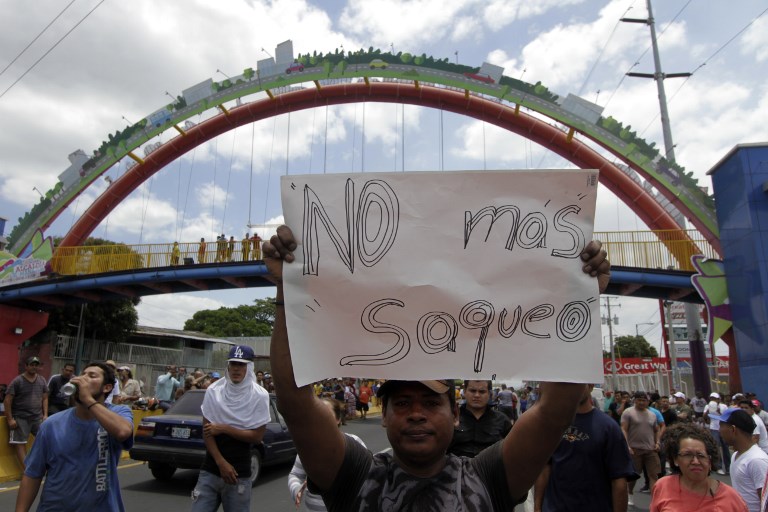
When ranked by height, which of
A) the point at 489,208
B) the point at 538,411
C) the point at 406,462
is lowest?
the point at 406,462

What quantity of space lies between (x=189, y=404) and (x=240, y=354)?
488 centimetres

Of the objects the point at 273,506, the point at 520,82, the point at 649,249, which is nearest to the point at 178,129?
the point at 520,82

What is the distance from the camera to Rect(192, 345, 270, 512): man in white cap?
4.16 m

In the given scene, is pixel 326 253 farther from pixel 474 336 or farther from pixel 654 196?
pixel 654 196

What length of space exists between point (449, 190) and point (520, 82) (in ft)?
77.1

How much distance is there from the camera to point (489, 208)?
202 centimetres

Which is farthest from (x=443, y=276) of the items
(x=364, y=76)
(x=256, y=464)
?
(x=364, y=76)

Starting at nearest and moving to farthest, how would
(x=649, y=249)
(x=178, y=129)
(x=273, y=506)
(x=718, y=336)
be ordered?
1. (x=273, y=506)
2. (x=718, y=336)
3. (x=649, y=249)
4. (x=178, y=129)

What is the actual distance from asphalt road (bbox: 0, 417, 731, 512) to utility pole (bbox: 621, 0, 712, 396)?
459 inches

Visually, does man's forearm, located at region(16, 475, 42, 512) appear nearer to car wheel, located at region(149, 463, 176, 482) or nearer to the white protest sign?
the white protest sign

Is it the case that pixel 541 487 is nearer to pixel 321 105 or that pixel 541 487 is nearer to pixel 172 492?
pixel 172 492

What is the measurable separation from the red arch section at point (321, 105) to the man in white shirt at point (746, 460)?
21.9 meters

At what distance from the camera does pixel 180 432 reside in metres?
8.27

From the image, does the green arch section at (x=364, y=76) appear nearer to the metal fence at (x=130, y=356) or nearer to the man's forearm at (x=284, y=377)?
the metal fence at (x=130, y=356)
